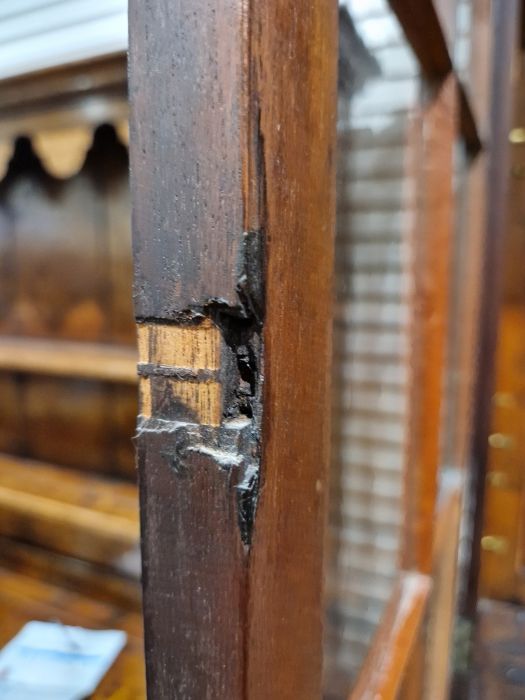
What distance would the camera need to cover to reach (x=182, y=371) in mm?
242

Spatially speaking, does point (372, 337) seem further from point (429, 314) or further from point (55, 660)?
point (55, 660)

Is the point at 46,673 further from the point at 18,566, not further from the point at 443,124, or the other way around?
the point at 443,124

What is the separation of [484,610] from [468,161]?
5.08ft

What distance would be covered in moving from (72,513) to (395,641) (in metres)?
0.69

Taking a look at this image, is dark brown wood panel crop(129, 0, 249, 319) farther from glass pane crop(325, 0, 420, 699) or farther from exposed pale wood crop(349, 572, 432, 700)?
exposed pale wood crop(349, 572, 432, 700)

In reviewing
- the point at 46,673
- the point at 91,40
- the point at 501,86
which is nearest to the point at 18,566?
the point at 46,673

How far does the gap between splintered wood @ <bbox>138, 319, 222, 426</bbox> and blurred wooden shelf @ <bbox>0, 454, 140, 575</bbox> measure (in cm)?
84

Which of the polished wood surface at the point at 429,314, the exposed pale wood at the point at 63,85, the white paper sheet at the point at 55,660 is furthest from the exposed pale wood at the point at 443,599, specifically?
the exposed pale wood at the point at 63,85

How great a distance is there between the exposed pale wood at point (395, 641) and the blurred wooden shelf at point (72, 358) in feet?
1.92

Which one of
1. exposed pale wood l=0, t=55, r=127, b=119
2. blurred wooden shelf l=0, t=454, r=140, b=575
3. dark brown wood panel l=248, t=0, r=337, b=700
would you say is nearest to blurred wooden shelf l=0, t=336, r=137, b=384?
blurred wooden shelf l=0, t=454, r=140, b=575

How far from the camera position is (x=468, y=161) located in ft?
3.28

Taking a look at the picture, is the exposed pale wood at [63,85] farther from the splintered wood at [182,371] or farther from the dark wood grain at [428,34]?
the splintered wood at [182,371]

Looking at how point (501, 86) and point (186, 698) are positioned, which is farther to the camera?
point (501, 86)

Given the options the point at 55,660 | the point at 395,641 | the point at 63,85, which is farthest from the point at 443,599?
the point at 63,85
